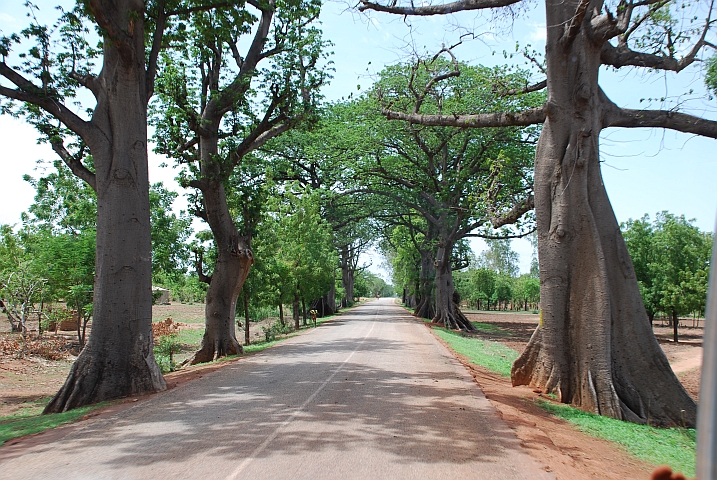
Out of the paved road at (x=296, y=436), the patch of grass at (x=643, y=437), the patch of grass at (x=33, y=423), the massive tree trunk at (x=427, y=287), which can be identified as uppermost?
the massive tree trunk at (x=427, y=287)

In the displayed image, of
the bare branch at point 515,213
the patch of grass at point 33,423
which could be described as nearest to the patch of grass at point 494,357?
the bare branch at point 515,213

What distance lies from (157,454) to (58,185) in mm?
26545

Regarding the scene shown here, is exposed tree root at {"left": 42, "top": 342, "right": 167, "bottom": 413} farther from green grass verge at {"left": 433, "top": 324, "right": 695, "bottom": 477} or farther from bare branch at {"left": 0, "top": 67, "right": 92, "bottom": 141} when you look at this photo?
green grass verge at {"left": 433, "top": 324, "right": 695, "bottom": 477}

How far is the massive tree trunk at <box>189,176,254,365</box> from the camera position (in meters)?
17.5

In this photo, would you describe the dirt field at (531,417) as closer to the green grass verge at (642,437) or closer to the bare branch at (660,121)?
the green grass verge at (642,437)

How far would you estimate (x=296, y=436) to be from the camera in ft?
22.0

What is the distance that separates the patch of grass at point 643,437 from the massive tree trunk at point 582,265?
76cm

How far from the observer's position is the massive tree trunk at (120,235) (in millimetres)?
10570

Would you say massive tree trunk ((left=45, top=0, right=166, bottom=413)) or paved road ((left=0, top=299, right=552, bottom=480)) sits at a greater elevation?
massive tree trunk ((left=45, top=0, right=166, bottom=413))

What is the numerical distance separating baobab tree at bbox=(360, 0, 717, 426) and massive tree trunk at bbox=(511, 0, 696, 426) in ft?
0.06

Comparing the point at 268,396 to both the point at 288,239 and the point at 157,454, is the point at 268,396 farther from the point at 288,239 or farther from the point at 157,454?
the point at 288,239

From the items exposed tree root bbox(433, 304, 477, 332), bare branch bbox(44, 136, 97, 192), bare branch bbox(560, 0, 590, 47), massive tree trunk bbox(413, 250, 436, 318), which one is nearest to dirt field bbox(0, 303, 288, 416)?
bare branch bbox(44, 136, 97, 192)

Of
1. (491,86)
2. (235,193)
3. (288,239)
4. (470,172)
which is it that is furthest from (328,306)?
(491,86)

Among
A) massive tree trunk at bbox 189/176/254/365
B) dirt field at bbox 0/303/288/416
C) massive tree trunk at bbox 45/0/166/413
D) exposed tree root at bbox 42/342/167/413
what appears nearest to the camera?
exposed tree root at bbox 42/342/167/413
